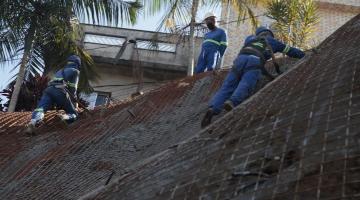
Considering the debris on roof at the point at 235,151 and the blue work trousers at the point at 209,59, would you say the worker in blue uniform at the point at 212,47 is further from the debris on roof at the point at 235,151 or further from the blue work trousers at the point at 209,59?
the debris on roof at the point at 235,151

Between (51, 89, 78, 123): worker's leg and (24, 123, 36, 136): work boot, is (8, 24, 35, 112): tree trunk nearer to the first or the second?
(51, 89, 78, 123): worker's leg

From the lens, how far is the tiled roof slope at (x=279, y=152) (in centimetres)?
431

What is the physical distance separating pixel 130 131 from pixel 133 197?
4.25m

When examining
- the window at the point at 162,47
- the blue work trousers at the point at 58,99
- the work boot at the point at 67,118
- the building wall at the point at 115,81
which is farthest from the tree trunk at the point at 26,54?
the work boot at the point at 67,118

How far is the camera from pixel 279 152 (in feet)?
15.8

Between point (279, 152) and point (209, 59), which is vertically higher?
point (279, 152)

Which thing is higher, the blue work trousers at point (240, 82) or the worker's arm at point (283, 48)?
the worker's arm at point (283, 48)

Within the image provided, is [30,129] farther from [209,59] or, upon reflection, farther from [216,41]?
[216,41]

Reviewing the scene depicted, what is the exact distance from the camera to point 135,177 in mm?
5973

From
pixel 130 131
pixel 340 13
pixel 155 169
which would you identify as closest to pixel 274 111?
pixel 155 169

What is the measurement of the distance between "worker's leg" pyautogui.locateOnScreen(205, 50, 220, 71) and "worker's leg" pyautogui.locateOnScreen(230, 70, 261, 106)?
3925 millimetres

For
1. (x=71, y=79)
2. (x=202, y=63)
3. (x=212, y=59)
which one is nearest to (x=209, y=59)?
(x=212, y=59)

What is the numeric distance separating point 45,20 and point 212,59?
171 inches

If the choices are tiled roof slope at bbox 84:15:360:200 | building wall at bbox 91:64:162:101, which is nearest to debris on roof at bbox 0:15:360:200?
tiled roof slope at bbox 84:15:360:200
